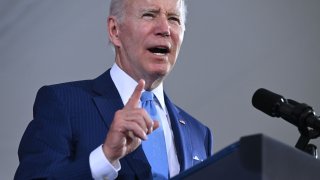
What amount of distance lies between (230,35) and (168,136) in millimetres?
1052

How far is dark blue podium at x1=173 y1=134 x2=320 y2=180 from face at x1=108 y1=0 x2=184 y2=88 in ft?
2.85

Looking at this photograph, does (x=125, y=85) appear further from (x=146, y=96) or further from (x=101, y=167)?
(x=101, y=167)

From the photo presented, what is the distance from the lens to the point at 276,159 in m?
1.16

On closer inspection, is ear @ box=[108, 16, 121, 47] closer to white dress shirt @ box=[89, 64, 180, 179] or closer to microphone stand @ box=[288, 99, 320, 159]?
white dress shirt @ box=[89, 64, 180, 179]

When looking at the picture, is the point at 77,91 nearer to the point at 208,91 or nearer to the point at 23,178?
the point at 23,178

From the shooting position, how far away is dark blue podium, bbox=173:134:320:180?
1.14 m

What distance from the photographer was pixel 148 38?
2.11 meters

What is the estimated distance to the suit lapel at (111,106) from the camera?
5.82 ft

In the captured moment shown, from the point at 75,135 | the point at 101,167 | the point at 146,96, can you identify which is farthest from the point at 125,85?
the point at 101,167

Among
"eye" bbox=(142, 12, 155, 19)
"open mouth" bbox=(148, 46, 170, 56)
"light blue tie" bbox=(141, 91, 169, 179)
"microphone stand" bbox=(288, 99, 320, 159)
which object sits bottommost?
"light blue tie" bbox=(141, 91, 169, 179)

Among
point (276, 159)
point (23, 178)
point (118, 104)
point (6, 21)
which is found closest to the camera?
point (276, 159)

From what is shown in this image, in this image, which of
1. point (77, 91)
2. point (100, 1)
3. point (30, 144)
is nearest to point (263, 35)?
point (100, 1)

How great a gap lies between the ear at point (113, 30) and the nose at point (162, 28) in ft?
0.58

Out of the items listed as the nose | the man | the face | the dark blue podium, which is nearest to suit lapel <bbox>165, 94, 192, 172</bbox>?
the man
